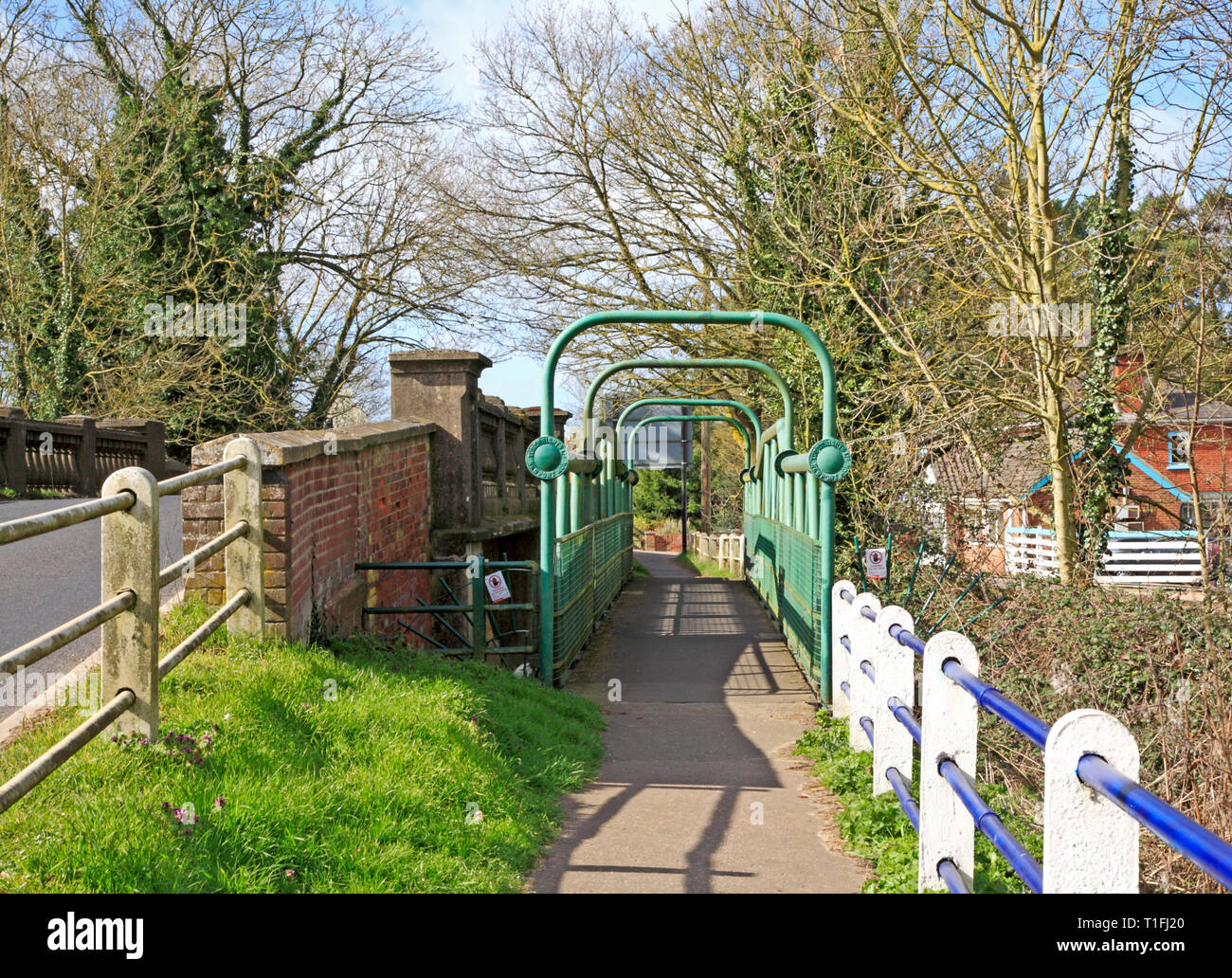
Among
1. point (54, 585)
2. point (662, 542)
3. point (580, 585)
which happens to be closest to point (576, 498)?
→ point (580, 585)

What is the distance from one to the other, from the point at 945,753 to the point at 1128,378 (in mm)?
10103

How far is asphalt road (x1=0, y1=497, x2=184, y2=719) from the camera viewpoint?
5852mm

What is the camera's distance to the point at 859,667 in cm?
580

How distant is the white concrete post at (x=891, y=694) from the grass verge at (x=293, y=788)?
1576 mm

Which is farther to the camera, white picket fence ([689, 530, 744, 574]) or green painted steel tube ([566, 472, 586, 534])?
white picket fence ([689, 530, 744, 574])

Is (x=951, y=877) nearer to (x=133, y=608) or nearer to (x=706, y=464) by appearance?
(x=133, y=608)

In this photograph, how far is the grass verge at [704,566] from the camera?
3525cm

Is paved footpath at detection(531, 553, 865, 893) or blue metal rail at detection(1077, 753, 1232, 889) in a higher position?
blue metal rail at detection(1077, 753, 1232, 889)

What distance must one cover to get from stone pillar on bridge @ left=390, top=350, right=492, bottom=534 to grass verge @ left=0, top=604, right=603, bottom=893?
14.4 feet

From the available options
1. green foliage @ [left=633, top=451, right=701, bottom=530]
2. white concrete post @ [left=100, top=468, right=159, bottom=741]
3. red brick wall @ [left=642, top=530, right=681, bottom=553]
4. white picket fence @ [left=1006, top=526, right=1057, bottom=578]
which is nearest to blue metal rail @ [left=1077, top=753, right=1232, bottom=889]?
white concrete post @ [left=100, top=468, right=159, bottom=741]

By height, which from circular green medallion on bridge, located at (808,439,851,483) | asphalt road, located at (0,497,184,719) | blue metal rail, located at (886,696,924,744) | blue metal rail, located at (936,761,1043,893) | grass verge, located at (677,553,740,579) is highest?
circular green medallion on bridge, located at (808,439,851,483)

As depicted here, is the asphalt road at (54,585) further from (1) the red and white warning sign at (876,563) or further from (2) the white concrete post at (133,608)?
(1) the red and white warning sign at (876,563)

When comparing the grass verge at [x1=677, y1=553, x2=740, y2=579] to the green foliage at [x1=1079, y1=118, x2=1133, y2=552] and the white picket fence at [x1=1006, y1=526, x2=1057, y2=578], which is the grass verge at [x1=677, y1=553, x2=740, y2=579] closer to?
the white picket fence at [x1=1006, y1=526, x2=1057, y2=578]
